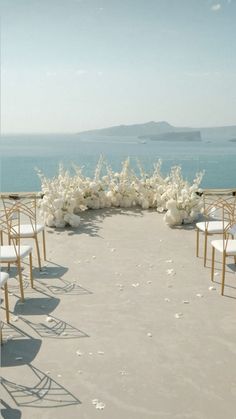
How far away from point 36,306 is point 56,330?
0.48m

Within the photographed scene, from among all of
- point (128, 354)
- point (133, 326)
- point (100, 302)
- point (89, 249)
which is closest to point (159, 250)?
point (89, 249)

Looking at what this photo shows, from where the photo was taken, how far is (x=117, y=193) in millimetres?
7328

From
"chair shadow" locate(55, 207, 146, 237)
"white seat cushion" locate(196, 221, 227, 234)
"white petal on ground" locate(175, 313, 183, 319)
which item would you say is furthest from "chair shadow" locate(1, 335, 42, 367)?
"chair shadow" locate(55, 207, 146, 237)

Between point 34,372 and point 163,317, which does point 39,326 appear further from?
point 163,317

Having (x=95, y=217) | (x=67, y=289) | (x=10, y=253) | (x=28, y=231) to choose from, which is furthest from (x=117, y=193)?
(x=10, y=253)

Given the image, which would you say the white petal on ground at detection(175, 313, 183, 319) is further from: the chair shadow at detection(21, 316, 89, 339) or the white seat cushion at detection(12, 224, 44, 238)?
the white seat cushion at detection(12, 224, 44, 238)

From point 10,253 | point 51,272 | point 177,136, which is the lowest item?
point 51,272

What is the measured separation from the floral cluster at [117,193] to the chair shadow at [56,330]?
2796 millimetres

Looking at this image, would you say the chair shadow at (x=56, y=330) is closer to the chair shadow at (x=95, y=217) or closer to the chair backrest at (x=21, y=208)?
the chair backrest at (x=21, y=208)

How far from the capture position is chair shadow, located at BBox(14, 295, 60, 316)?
3.48 m

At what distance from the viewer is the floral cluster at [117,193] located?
6.11 m

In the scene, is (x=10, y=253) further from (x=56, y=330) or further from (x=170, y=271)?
(x=170, y=271)

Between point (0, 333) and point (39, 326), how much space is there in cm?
38

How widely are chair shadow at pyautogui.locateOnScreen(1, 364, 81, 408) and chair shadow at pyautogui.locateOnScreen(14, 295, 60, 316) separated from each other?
0.92 meters
